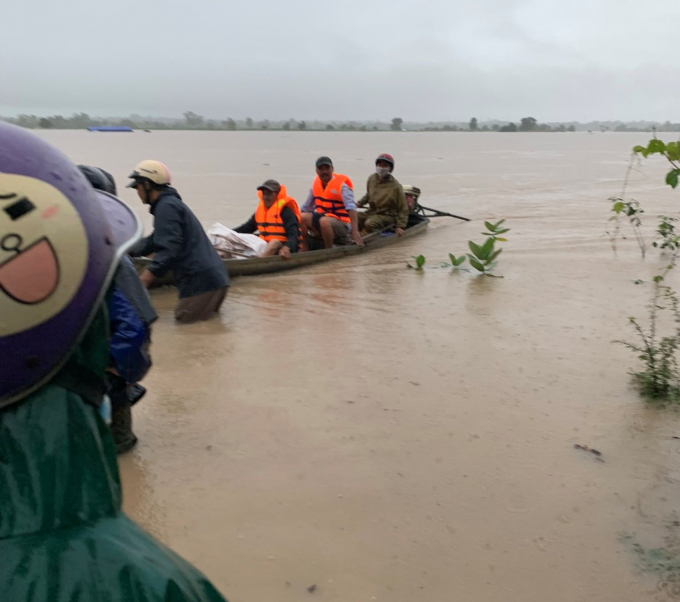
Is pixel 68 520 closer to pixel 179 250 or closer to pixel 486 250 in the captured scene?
pixel 179 250

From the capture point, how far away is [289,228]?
27.6 ft

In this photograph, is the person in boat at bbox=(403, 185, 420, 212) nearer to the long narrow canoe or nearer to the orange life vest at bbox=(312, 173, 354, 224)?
the long narrow canoe

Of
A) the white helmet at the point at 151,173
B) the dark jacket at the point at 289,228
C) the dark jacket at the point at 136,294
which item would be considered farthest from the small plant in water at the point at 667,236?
the dark jacket at the point at 136,294

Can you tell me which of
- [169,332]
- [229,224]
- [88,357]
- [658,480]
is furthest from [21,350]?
[229,224]

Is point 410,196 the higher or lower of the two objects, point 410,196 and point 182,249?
the lower

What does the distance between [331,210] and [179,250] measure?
4155 mm

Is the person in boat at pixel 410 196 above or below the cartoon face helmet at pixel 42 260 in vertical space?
below

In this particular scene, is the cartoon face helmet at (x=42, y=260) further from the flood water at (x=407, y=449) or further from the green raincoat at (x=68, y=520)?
the flood water at (x=407, y=449)

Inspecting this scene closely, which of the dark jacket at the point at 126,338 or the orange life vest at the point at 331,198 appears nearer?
the dark jacket at the point at 126,338

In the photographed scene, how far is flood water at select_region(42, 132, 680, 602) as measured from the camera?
2844 millimetres

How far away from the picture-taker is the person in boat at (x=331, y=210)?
937 cm

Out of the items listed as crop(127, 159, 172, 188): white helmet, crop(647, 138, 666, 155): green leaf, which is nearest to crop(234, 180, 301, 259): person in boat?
crop(127, 159, 172, 188): white helmet

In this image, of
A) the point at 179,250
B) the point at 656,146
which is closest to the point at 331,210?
the point at 179,250

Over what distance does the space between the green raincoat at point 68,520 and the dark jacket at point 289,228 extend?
7145 mm
